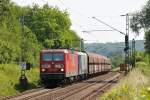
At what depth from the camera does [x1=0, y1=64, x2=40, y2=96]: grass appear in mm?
32750

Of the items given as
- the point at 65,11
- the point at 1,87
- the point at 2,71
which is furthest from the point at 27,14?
the point at 1,87

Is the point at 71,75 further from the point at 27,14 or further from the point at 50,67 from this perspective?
the point at 27,14

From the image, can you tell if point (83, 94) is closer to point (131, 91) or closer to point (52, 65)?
point (52, 65)

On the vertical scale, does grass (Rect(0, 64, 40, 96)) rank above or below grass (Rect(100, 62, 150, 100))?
below

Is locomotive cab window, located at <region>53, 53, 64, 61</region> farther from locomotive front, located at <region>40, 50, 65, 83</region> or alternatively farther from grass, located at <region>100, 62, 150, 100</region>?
grass, located at <region>100, 62, 150, 100</region>

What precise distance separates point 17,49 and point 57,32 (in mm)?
30518

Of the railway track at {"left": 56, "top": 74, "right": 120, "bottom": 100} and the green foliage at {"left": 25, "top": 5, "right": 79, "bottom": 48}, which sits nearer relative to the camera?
the railway track at {"left": 56, "top": 74, "right": 120, "bottom": 100}

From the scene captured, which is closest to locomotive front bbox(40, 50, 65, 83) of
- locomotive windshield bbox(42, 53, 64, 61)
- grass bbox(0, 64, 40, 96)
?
locomotive windshield bbox(42, 53, 64, 61)

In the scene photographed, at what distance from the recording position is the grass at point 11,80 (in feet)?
107

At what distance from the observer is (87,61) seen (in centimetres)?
5231

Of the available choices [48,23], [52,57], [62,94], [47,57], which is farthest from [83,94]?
[48,23]

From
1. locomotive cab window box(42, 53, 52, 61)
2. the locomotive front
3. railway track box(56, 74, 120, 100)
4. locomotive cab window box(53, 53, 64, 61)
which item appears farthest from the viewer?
locomotive cab window box(42, 53, 52, 61)

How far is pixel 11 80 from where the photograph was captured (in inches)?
1451

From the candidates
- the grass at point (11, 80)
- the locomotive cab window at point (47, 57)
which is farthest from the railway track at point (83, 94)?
the grass at point (11, 80)
